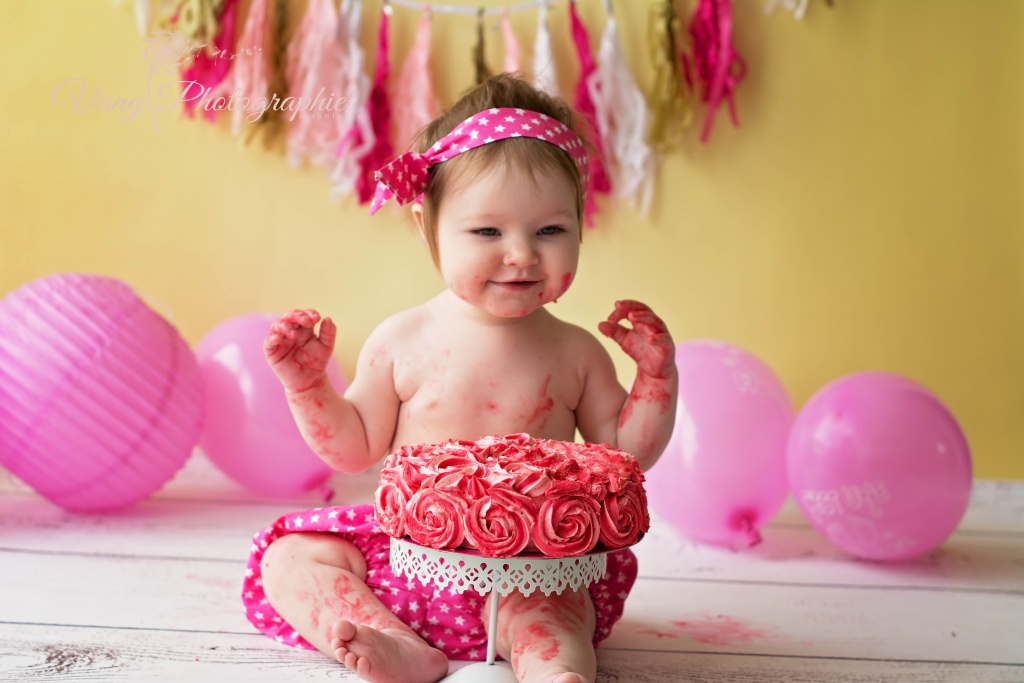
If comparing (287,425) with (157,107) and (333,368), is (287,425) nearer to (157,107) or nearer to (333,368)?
(333,368)

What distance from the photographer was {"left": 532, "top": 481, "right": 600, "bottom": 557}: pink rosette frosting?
3.49 feet

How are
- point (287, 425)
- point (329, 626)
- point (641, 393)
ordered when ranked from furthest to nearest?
point (287, 425), point (641, 393), point (329, 626)

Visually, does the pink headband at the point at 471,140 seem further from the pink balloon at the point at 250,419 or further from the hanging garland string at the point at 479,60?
the hanging garland string at the point at 479,60

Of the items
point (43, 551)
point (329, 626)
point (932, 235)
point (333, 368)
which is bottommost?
point (43, 551)

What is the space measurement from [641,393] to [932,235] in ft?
4.82

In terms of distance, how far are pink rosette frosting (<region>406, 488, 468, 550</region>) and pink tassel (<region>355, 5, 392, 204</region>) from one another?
157cm

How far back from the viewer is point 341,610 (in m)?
1.33

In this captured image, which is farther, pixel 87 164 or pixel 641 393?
A: pixel 87 164

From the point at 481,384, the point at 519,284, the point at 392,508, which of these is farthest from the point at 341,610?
the point at 519,284

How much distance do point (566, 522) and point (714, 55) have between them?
172 centimetres

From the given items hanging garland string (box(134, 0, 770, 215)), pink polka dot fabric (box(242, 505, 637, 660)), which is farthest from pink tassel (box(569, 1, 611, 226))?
pink polka dot fabric (box(242, 505, 637, 660))

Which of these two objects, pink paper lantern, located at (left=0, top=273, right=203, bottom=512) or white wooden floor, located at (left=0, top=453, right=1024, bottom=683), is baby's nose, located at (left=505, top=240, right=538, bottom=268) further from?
pink paper lantern, located at (left=0, top=273, right=203, bottom=512)

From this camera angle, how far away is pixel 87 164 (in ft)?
8.61

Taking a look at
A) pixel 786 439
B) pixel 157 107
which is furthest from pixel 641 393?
pixel 157 107
